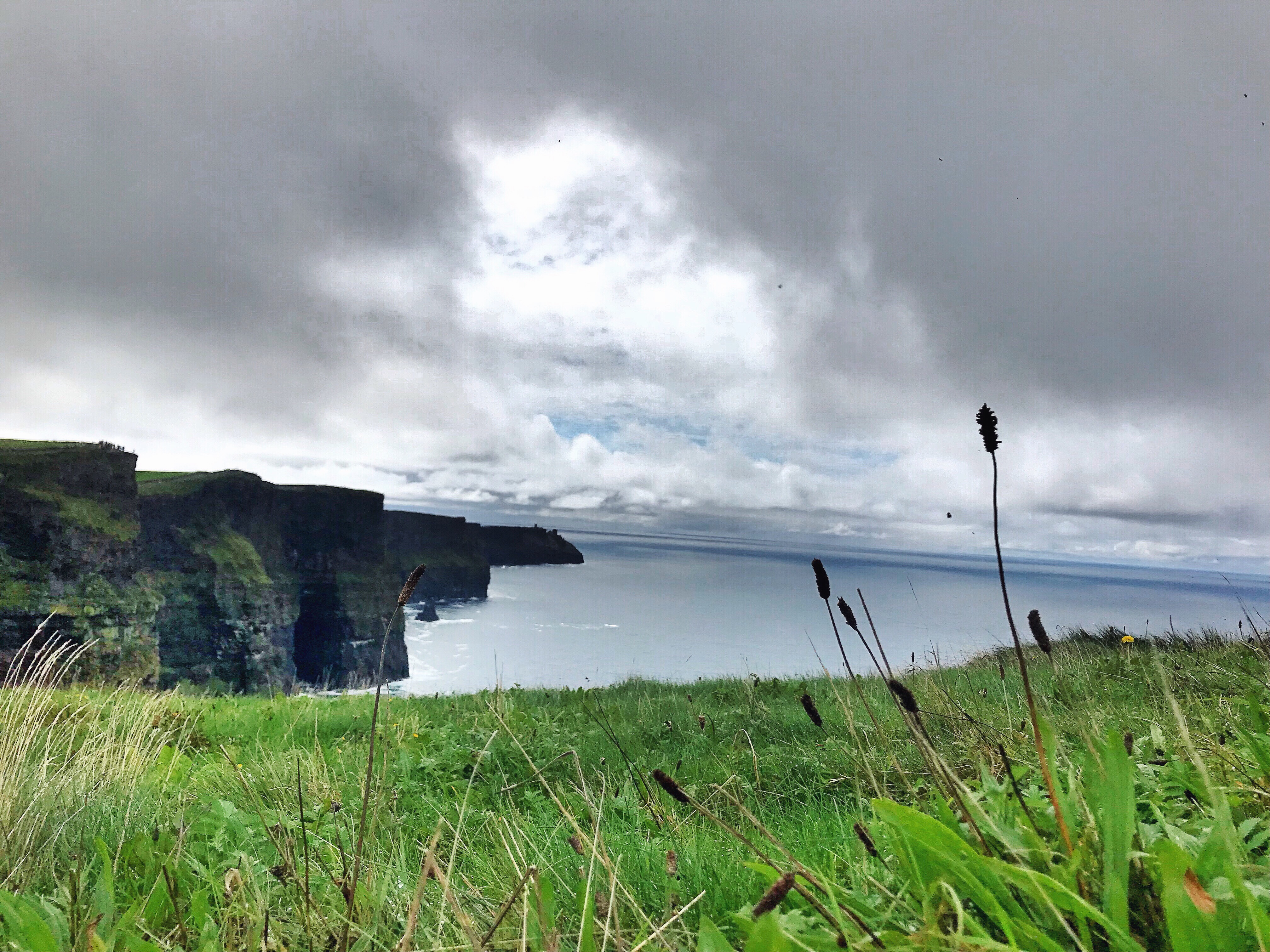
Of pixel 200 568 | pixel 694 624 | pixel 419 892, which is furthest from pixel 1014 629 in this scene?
pixel 694 624

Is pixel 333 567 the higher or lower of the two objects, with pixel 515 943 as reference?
lower

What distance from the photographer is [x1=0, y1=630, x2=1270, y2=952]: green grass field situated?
1319 millimetres

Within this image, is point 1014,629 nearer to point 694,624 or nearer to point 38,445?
point 38,445

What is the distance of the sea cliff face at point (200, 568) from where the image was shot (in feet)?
205

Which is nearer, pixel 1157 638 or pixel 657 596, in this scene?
pixel 1157 638

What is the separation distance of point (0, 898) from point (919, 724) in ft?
7.57

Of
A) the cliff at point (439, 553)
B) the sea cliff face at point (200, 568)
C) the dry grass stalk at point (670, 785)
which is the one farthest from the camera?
the cliff at point (439, 553)

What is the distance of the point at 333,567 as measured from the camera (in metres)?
109

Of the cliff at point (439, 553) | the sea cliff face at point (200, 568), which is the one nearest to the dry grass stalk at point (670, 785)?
the sea cliff face at point (200, 568)

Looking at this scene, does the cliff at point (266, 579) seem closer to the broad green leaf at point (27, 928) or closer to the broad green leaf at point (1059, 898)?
the broad green leaf at point (27, 928)

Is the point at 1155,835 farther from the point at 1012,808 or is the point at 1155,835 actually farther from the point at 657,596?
the point at 657,596

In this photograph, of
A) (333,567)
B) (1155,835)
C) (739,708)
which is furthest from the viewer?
(333,567)

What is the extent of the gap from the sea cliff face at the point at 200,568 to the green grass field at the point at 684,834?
1191 centimetres

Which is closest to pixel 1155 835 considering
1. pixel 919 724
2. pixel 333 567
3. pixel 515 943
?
pixel 919 724
